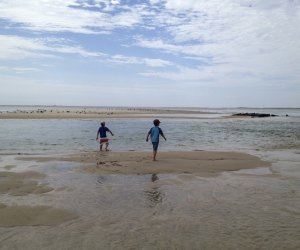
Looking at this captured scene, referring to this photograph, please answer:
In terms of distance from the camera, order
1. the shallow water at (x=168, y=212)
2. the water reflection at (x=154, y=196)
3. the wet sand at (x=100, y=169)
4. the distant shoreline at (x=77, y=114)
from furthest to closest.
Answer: the distant shoreline at (x=77, y=114) → the water reflection at (x=154, y=196) → the wet sand at (x=100, y=169) → the shallow water at (x=168, y=212)

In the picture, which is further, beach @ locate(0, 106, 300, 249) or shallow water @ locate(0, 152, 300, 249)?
beach @ locate(0, 106, 300, 249)

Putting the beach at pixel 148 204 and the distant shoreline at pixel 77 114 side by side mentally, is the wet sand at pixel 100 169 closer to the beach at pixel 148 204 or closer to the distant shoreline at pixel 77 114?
the beach at pixel 148 204

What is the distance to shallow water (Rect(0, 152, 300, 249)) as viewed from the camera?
227 inches

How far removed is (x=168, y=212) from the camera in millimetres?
7312

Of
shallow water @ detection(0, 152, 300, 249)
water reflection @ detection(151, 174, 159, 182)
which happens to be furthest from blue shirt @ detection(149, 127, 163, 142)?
shallow water @ detection(0, 152, 300, 249)

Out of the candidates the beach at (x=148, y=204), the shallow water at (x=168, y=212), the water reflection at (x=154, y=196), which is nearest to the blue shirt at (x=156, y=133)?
the beach at (x=148, y=204)

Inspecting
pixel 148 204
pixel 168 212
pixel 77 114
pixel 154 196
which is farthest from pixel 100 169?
pixel 77 114

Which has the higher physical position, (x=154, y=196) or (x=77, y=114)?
(x=77, y=114)

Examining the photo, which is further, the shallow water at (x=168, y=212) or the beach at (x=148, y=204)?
the beach at (x=148, y=204)

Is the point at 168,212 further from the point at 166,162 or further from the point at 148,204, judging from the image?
the point at 166,162

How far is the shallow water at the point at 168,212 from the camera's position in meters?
5.77

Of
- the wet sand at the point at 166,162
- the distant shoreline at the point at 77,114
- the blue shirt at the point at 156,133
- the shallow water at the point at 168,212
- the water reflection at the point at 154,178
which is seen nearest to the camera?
the shallow water at the point at 168,212

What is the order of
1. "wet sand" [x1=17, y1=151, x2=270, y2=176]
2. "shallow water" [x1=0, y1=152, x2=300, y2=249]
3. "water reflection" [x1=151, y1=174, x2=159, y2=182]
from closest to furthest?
"shallow water" [x1=0, y1=152, x2=300, y2=249] < "water reflection" [x1=151, y1=174, x2=159, y2=182] < "wet sand" [x1=17, y1=151, x2=270, y2=176]

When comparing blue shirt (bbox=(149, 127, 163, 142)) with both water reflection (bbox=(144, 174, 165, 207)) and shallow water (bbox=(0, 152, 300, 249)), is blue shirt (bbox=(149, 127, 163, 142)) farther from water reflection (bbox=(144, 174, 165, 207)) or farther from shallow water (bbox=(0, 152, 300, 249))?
water reflection (bbox=(144, 174, 165, 207))
